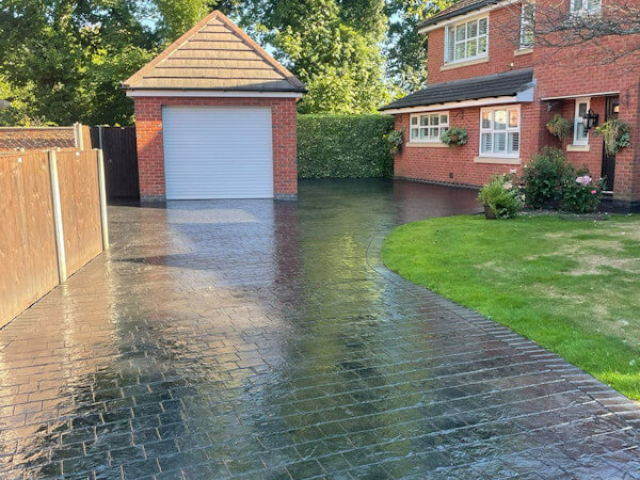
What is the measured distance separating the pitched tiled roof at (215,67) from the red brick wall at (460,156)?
691 cm

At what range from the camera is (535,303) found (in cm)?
662

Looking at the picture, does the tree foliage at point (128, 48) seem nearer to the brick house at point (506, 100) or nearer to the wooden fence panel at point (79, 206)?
the brick house at point (506, 100)

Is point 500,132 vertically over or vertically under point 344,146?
over

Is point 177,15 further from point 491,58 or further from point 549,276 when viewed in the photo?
point 549,276

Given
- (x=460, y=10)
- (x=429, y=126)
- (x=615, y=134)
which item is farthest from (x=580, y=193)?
(x=460, y=10)

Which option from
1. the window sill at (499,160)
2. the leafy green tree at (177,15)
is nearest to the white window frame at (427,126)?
the window sill at (499,160)

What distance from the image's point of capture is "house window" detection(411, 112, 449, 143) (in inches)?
885

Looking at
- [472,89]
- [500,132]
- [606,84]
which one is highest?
[472,89]

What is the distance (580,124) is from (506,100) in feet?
7.39

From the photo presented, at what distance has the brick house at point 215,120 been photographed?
54.6ft

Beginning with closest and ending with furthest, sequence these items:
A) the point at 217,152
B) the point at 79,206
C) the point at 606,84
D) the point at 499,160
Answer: the point at 79,206
the point at 606,84
the point at 217,152
the point at 499,160

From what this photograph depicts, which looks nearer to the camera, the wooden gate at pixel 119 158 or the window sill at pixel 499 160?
the wooden gate at pixel 119 158

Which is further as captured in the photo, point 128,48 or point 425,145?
point 128,48

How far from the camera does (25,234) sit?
673 centimetres
